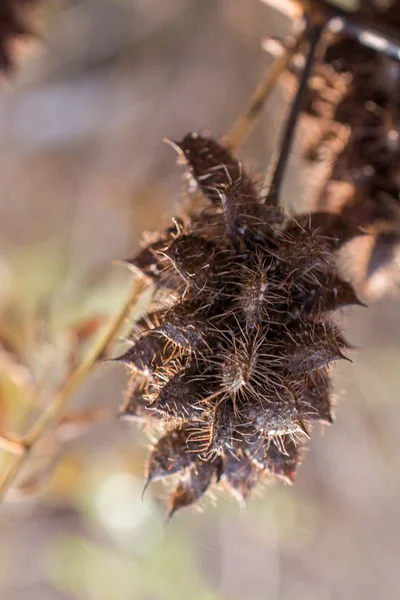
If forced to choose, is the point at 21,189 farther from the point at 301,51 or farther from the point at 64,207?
the point at 301,51

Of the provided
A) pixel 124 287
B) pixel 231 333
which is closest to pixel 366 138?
pixel 231 333

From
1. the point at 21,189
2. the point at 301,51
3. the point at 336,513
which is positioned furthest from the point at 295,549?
the point at 301,51

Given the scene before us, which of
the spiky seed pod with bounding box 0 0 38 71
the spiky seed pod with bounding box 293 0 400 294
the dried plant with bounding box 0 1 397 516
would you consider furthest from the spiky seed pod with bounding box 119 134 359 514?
the spiky seed pod with bounding box 0 0 38 71

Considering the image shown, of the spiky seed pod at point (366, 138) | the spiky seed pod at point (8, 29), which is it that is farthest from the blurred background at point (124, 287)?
the spiky seed pod at point (366, 138)

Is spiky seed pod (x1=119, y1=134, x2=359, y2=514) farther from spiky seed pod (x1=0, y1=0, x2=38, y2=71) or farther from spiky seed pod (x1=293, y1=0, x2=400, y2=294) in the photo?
spiky seed pod (x1=0, y1=0, x2=38, y2=71)

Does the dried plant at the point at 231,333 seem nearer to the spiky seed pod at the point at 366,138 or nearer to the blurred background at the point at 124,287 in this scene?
the spiky seed pod at the point at 366,138

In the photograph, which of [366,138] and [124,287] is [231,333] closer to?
[366,138]
